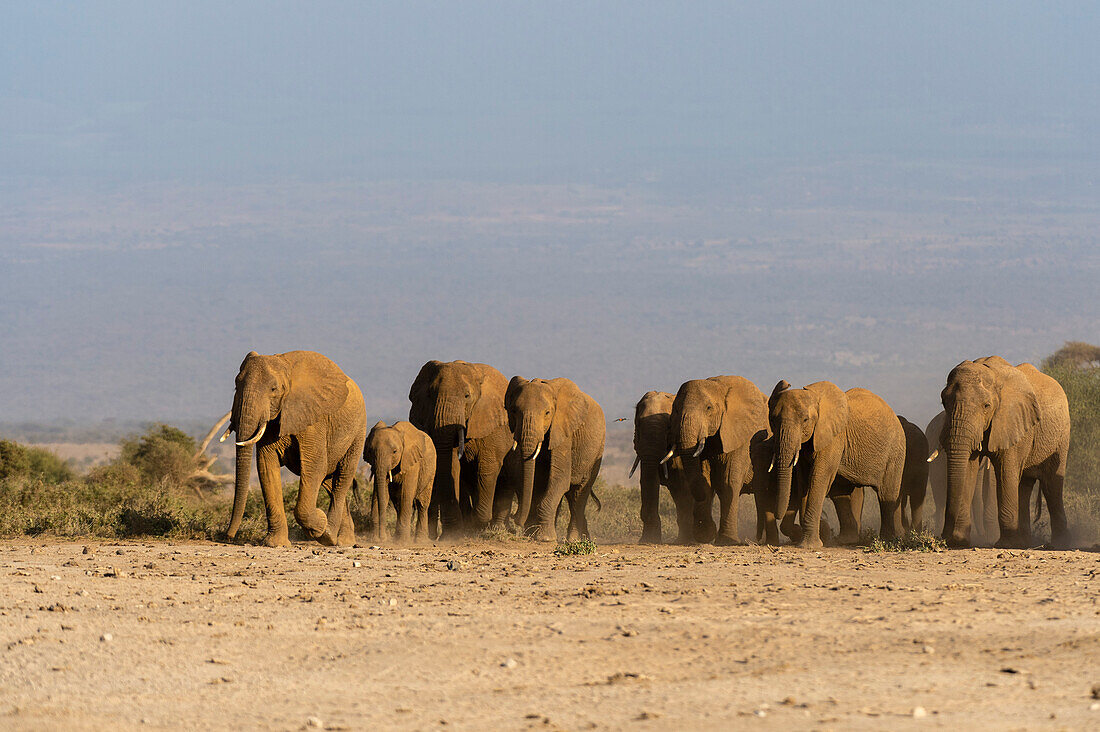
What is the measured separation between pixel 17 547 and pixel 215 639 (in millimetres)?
7982

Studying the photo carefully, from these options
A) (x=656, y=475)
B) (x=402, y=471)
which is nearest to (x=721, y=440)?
(x=656, y=475)

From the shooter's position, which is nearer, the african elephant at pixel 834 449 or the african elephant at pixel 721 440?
the african elephant at pixel 834 449

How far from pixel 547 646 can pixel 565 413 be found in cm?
1256

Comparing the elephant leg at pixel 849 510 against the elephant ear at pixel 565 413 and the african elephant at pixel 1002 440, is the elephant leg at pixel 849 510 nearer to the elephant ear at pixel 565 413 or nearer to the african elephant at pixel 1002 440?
the african elephant at pixel 1002 440

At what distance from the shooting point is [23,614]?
10.9 meters

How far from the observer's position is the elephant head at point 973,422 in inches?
742

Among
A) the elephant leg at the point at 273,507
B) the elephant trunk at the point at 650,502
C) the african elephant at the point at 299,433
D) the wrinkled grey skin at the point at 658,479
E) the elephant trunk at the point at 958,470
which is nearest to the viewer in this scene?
the african elephant at the point at 299,433

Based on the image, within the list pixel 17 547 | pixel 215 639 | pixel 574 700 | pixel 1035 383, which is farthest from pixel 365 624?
pixel 1035 383

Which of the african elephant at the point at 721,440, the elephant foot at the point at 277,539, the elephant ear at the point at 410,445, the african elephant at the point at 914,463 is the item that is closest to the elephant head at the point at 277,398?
the elephant foot at the point at 277,539

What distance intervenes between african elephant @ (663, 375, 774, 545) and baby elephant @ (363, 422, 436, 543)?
379cm

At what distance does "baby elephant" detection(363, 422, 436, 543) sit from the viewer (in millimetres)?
19094

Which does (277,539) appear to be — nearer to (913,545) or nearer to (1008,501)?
(913,545)

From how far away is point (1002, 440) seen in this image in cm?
1920

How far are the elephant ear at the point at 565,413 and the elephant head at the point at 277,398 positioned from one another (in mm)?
4441
